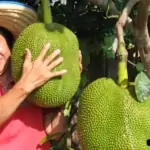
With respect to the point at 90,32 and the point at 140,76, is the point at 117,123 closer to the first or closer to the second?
the point at 140,76

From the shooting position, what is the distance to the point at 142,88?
117cm

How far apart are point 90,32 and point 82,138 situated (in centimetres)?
70

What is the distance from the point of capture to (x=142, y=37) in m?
1.35

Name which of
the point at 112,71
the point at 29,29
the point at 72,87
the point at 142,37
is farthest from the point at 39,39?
the point at 112,71

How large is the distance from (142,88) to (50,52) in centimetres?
33

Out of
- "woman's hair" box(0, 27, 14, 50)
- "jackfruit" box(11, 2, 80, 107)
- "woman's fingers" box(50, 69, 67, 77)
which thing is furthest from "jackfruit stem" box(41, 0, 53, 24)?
"woman's hair" box(0, 27, 14, 50)

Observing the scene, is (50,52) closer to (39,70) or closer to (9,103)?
(39,70)

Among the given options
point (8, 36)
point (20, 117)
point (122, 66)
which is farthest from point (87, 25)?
point (122, 66)

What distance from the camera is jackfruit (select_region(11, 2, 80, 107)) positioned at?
→ 1393mm

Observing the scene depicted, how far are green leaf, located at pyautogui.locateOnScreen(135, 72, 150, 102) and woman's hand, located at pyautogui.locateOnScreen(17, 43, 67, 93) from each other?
0.89 ft

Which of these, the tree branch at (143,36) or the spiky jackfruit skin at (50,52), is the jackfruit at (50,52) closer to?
the spiky jackfruit skin at (50,52)

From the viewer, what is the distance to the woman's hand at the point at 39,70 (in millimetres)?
1393

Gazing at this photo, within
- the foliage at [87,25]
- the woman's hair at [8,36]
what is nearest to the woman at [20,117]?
the woman's hair at [8,36]

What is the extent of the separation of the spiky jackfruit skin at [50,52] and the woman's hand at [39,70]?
0.01m
